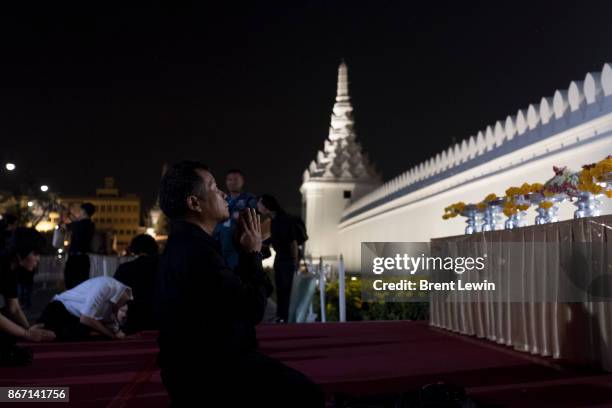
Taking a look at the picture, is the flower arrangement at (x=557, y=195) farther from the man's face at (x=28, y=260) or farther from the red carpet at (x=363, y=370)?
the man's face at (x=28, y=260)

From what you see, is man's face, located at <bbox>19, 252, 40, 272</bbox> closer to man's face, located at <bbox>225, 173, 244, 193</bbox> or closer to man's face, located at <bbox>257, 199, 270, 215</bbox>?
man's face, located at <bbox>225, 173, 244, 193</bbox>

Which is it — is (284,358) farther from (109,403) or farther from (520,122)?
(520,122)

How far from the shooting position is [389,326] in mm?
7840

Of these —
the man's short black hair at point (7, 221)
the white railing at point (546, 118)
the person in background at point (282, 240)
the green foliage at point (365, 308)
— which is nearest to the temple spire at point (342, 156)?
the white railing at point (546, 118)

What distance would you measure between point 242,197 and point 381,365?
220 cm

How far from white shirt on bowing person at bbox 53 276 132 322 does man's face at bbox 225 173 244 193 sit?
1.19m

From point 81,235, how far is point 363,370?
16.4ft

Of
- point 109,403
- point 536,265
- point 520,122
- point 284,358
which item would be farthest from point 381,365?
point 520,122

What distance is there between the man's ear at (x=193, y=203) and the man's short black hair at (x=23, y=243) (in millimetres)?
3555

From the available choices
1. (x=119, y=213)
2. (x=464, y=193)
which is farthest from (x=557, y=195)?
(x=119, y=213)

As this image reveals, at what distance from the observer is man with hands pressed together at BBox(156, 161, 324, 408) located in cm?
Result: 252

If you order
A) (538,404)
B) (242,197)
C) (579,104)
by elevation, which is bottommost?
(538,404)

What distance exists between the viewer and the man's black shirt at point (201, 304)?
8.25 feet

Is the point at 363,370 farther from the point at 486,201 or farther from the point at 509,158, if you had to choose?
the point at 509,158
